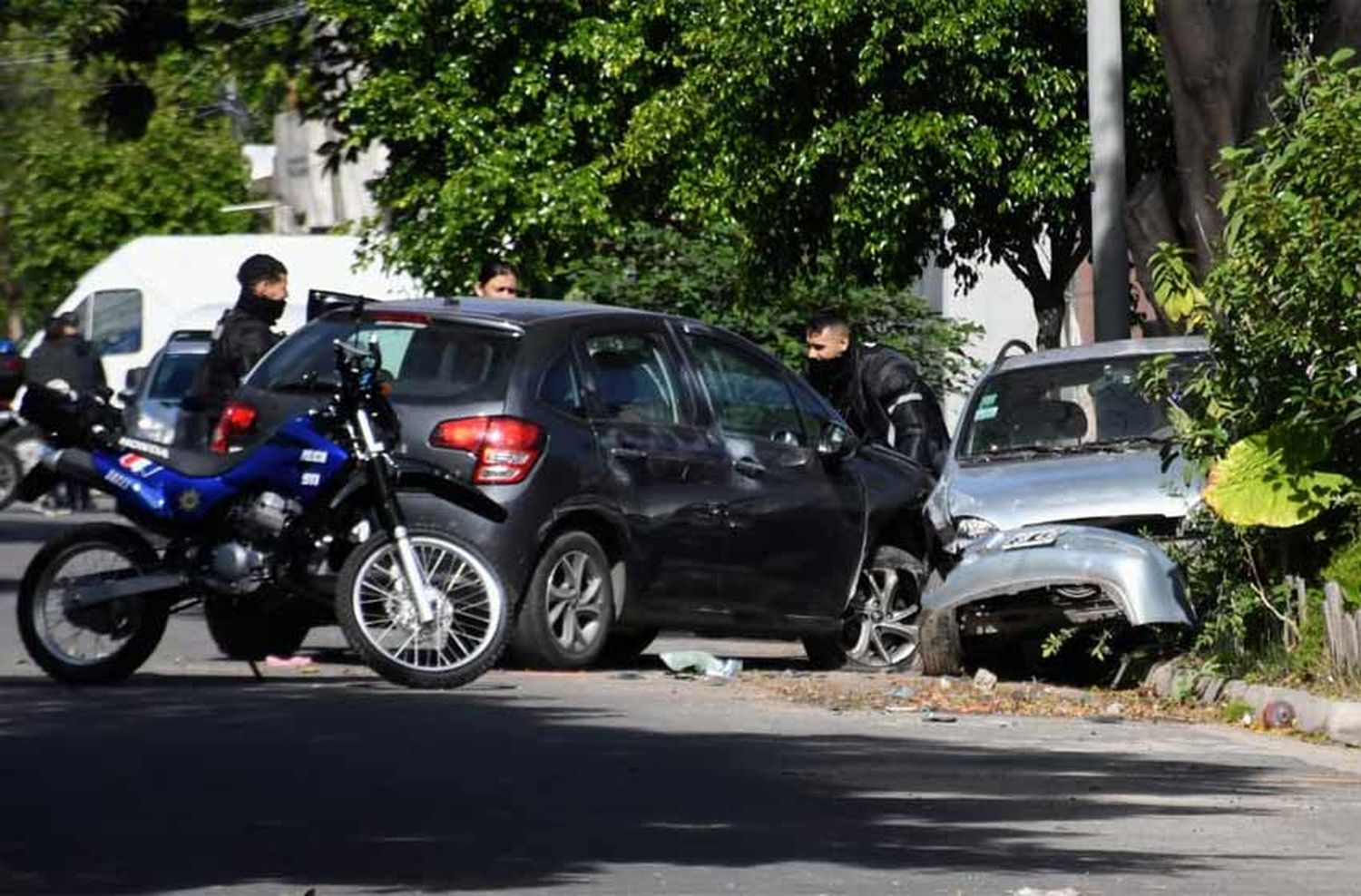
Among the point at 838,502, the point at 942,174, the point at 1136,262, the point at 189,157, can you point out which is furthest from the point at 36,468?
the point at 189,157

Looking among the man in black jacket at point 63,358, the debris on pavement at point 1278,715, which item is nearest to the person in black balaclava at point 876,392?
the debris on pavement at point 1278,715

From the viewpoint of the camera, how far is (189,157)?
64.4 metres

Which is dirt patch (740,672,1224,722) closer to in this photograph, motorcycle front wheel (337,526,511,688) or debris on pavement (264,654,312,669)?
motorcycle front wheel (337,526,511,688)

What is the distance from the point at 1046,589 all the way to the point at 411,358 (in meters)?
2.84

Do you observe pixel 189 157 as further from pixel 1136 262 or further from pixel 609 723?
pixel 609 723

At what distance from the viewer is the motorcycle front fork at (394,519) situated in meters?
13.1

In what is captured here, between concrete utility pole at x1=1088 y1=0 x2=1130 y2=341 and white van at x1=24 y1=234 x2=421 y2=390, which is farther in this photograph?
white van at x1=24 y1=234 x2=421 y2=390

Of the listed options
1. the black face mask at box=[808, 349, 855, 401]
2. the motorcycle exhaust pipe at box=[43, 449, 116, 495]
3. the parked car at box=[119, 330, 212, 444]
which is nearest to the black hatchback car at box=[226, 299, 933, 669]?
the motorcycle exhaust pipe at box=[43, 449, 116, 495]

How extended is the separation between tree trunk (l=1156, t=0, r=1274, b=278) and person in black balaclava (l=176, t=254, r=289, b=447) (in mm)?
4667

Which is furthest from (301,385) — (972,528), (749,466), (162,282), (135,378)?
(162,282)

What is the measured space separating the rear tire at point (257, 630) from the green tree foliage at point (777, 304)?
393 inches

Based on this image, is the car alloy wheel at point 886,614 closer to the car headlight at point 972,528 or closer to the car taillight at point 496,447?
the car headlight at point 972,528

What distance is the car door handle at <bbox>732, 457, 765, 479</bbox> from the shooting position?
15.1 metres

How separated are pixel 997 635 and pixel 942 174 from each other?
838 cm
